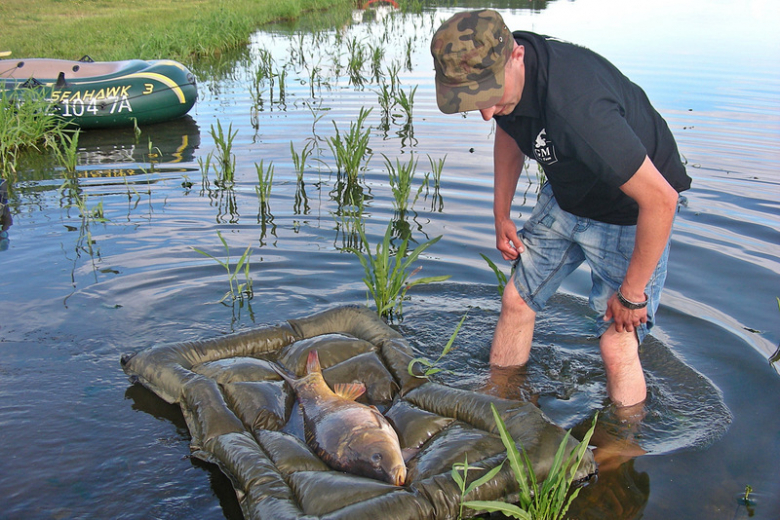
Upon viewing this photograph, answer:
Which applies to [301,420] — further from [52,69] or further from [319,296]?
[52,69]

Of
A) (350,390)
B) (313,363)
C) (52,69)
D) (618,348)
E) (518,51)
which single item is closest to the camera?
(518,51)

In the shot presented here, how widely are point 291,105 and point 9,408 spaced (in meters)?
8.07

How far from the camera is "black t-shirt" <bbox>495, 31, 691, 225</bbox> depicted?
8.11 ft

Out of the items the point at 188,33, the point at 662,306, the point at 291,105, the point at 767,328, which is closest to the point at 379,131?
the point at 291,105

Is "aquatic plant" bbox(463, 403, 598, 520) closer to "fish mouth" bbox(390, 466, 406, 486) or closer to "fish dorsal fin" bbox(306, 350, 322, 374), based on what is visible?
"fish mouth" bbox(390, 466, 406, 486)

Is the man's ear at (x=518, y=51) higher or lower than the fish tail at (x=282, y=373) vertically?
higher

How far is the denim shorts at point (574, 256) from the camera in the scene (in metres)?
3.11

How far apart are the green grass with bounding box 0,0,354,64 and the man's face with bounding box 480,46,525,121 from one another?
1201 cm

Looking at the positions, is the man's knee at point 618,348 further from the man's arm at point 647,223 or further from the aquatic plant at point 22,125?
the aquatic plant at point 22,125

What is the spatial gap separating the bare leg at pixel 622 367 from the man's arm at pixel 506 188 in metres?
0.68

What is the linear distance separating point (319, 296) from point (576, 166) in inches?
97.7

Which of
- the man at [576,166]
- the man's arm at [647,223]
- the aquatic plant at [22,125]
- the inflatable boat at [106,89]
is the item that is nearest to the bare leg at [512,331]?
the man at [576,166]

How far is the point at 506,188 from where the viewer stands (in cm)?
359

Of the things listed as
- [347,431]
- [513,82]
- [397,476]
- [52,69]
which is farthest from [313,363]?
[52,69]
